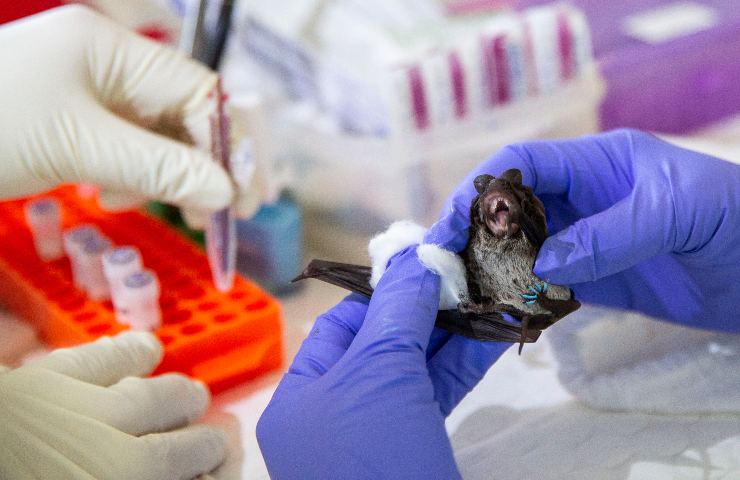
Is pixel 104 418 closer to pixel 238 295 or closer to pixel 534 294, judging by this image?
pixel 238 295

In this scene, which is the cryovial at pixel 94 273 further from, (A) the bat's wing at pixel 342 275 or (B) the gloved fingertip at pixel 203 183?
(A) the bat's wing at pixel 342 275

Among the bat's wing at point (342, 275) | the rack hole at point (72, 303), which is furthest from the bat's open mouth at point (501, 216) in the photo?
the rack hole at point (72, 303)

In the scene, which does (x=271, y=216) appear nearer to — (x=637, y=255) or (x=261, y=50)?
(x=261, y=50)

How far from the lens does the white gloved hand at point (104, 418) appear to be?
2.43 feet

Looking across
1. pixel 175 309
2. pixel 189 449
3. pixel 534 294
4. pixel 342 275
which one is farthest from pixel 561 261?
pixel 175 309

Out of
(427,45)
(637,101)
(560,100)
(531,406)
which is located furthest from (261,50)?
(531,406)

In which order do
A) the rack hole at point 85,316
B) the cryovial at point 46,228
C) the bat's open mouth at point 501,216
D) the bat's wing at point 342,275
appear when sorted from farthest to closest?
the cryovial at point 46,228
the rack hole at point 85,316
the bat's wing at point 342,275
the bat's open mouth at point 501,216

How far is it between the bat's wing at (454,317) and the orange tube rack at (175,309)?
250 millimetres

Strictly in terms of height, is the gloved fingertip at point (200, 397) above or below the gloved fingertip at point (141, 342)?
below

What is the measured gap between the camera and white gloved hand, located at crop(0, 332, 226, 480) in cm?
74

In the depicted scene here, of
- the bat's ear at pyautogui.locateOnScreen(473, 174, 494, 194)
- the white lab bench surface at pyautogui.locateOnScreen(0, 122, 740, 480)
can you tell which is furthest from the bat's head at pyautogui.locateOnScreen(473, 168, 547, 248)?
the white lab bench surface at pyautogui.locateOnScreen(0, 122, 740, 480)

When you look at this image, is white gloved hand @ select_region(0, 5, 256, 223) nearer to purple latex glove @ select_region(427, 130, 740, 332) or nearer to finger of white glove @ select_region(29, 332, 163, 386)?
finger of white glove @ select_region(29, 332, 163, 386)

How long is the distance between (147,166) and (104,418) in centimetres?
32

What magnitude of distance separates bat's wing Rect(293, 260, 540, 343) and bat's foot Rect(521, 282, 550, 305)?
0.03 m
